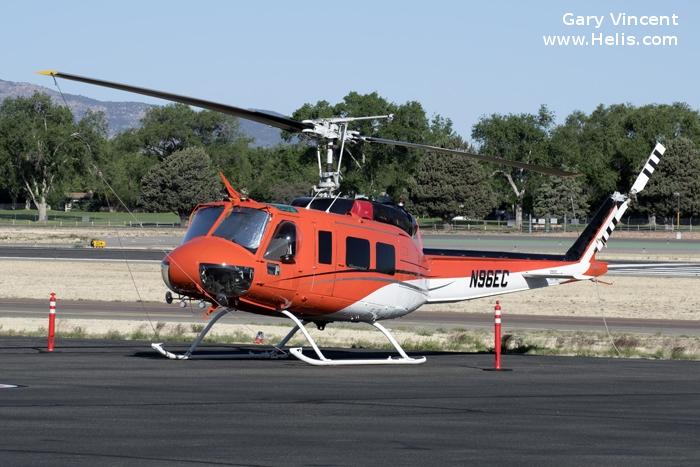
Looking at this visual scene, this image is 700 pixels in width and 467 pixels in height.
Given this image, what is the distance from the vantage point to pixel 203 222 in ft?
66.1

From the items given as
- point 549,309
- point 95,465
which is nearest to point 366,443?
point 95,465

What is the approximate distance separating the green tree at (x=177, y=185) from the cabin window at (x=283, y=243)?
91385mm

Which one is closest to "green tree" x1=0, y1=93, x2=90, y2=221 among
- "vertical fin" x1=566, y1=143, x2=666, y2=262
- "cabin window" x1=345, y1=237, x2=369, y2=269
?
"vertical fin" x1=566, y1=143, x2=666, y2=262

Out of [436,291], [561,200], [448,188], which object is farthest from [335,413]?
[561,200]

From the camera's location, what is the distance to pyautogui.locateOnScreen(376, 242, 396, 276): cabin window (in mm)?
21984

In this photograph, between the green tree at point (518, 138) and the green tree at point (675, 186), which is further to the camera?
the green tree at point (518, 138)

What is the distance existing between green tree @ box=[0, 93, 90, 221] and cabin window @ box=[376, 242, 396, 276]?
394ft

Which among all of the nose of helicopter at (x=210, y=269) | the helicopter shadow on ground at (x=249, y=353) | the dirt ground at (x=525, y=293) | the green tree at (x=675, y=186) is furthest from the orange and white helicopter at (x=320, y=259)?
the green tree at (x=675, y=186)

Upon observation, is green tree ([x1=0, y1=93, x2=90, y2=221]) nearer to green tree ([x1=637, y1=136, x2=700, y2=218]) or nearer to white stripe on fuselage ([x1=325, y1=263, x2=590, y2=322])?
green tree ([x1=637, y1=136, x2=700, y2=218])

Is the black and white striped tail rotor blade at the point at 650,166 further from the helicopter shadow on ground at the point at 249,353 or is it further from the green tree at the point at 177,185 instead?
the green tree at the point at 177,185

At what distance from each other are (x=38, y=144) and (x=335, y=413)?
132 m

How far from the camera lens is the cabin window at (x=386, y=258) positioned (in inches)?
866

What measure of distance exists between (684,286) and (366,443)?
4186cm

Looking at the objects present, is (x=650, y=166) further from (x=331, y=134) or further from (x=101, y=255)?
(x=101, y=255)
